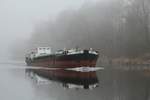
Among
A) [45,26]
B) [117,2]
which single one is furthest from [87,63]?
[45,26]

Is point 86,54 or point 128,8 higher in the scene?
point 128,8

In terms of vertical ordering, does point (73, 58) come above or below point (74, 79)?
above

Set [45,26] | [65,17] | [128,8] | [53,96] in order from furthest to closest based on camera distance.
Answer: [45,26] → [65,17] → [128,8] → [53,96]

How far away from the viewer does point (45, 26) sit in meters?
134

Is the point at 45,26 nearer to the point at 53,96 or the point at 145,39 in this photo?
the point at 145,39

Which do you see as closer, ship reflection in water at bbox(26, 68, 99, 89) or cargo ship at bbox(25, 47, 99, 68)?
ship reflection in water at bbox(26, 68, 99, 89)

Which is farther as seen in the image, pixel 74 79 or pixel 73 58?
pixel 73 58

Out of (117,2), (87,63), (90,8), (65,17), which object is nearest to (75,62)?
(87,63)

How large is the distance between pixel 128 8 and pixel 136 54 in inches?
516

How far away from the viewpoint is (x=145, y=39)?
8844cm

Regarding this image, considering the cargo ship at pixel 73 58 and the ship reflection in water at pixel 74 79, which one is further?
the cargo ship at pixel 73 58

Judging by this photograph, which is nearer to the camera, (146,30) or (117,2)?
(146,30)

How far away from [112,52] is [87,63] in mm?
30160

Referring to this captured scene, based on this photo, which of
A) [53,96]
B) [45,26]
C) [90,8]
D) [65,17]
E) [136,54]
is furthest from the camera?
[45,26]
